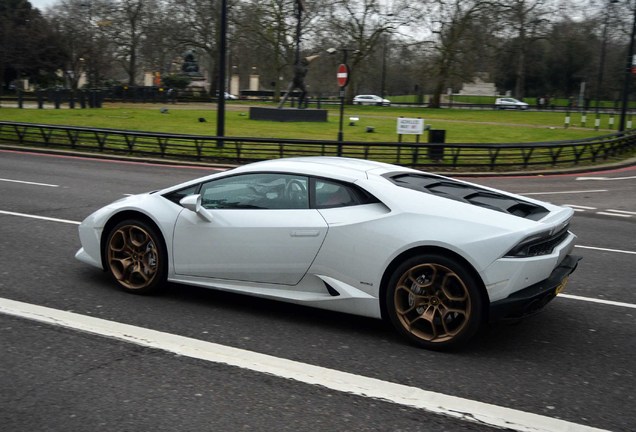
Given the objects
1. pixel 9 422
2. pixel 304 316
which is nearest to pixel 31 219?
pixel 304 316

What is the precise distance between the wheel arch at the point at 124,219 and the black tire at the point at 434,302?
2.15m

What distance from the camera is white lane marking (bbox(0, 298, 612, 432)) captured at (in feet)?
12.8

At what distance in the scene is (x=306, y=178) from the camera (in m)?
5.64

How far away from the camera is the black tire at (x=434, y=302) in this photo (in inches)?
190

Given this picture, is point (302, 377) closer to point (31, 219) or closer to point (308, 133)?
point (31, 219)

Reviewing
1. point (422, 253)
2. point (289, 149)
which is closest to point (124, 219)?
point (422, 253)

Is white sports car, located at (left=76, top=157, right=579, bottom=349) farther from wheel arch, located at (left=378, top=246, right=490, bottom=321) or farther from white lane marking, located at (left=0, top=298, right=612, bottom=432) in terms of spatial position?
white lane marking, located at (left=0, top=298, right=612, bottom=432)

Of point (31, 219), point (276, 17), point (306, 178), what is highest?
point (276, 17)

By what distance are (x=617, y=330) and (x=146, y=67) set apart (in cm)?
8858

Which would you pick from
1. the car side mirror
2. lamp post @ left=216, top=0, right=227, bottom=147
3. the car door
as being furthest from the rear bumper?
lamp post @ left=216, top=0, right=227, bottom=147

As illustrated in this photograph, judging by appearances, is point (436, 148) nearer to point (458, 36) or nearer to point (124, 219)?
point (124, 219)

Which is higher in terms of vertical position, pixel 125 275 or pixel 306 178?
pixel 306 178

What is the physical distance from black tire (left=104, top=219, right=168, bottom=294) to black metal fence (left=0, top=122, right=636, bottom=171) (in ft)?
46.1

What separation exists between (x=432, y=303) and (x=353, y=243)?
0.74m
